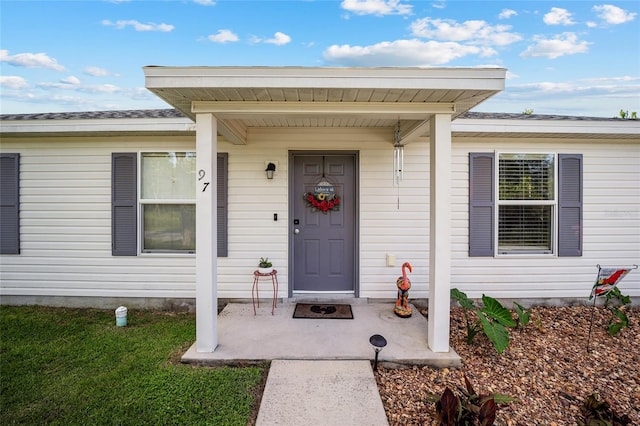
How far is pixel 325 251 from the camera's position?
159 inches

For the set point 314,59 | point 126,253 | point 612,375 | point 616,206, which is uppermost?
point 314,59

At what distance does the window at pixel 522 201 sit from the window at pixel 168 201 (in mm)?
3888

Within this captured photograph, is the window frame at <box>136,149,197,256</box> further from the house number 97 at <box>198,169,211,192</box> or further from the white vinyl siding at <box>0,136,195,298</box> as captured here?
the house number 97 at <box>198,169,211,192</box>

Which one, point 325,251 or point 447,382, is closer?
point 447,382

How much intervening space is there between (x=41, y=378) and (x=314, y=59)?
286 inches

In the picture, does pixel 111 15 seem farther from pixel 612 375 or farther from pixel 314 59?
pixel 612 375

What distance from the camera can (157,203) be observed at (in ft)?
13.1

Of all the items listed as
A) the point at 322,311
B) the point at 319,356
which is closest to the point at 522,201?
the point at 322,311

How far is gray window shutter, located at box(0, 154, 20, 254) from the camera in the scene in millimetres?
4035

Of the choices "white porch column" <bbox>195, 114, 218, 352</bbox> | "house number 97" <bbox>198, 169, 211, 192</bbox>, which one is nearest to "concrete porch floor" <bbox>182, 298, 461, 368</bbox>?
"white porch column" <bbox>195, 114, 218, 352</bbox>

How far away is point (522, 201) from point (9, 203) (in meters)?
7.16

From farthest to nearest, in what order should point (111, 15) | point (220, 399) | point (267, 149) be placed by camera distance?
point (111, 15)
point (267, 149)
point (220, 399)

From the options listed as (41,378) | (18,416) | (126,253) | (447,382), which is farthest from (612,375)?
(126,253)

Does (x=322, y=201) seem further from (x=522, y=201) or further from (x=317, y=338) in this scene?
(x=522, y=201)
